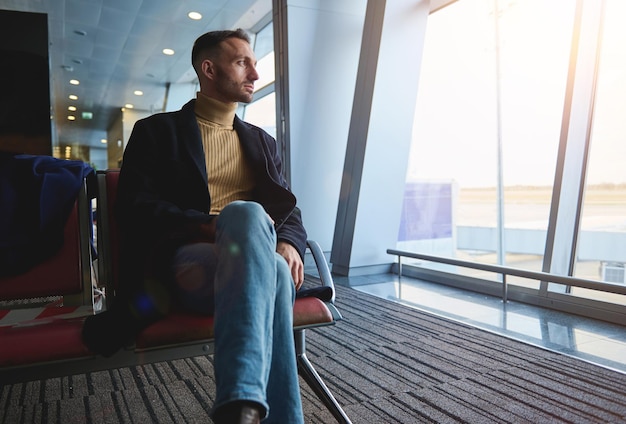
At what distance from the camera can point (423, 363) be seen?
2.03 metres

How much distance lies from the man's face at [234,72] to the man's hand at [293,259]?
525mm

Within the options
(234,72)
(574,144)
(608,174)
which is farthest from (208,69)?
(608,174)

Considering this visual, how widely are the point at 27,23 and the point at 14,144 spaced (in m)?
0.81

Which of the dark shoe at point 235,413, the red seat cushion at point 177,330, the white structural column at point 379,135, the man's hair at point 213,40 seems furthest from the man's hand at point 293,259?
the white structural column at point 379,135

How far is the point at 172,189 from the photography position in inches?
53.2

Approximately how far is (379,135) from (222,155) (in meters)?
2.79

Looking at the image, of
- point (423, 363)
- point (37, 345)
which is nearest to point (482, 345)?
point (423, 363)

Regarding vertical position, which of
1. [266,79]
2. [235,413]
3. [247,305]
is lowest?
[235,413]

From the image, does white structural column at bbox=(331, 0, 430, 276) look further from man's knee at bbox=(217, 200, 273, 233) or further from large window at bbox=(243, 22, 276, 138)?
man's knee at bbox=(217, 200, 273, 233)

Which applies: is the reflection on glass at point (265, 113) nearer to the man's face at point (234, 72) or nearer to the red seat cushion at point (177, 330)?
the man's face at point (234, 72)

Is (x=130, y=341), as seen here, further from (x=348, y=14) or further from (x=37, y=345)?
(x=348, y=14)

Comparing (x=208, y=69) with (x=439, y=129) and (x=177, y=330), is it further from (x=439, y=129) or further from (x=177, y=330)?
(x=439, y=129)

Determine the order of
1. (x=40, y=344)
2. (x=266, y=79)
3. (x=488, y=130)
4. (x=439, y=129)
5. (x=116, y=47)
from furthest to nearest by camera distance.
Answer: (x=116, y=47) → (x=266, y=79) → (x=439, y=129) → (x=488, y=130) → (x=40, y=344)

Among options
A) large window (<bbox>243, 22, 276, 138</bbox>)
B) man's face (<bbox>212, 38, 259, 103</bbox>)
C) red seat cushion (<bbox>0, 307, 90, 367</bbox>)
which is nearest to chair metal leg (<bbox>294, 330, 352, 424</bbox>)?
red seat cushion (<bbox>0, 307, 90, 367</bbox>)
